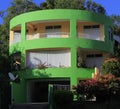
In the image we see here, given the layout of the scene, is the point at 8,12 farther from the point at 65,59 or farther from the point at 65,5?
the point at 65,59

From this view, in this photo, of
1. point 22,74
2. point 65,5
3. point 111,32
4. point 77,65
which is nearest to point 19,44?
point 22,74

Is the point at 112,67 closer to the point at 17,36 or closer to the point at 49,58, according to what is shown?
the point at 49,58

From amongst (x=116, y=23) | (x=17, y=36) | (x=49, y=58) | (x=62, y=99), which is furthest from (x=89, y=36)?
(x=116, y=23)

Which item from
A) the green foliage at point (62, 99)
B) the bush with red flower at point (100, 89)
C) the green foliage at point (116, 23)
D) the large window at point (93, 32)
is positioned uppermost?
the green foliage at point (116, 23)

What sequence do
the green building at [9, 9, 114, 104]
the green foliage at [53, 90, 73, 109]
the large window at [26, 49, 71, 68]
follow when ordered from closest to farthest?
the green foliage at [53, 90, 73, 109] → the green building at [9, 9, 114, 104] → the large window at [26, 49, 71, 68]

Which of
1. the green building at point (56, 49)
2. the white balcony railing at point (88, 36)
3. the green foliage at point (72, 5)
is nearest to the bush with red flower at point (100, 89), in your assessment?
the green building at point (56, 49)

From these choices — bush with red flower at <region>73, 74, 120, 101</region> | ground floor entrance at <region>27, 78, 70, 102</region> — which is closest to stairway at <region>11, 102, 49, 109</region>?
bush with red flower at <region>73, 74, 120, 101</region>

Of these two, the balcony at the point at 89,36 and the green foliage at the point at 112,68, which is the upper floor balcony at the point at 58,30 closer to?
the balcony at the point at 89,36

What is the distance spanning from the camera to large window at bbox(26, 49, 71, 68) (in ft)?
137

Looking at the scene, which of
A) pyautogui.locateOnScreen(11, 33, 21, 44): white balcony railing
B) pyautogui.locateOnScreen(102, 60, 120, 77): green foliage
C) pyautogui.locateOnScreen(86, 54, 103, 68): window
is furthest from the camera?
pyautogui.locateOnScreen(11, 33, 21, 44): white balcony railing

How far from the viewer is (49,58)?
42.2 m

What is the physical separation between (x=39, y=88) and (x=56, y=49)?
4492 millimetres

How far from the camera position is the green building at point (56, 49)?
40844 mm

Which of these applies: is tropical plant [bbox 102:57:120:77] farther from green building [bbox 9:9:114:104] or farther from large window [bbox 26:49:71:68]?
large window [bbox 26:49:71:68]
